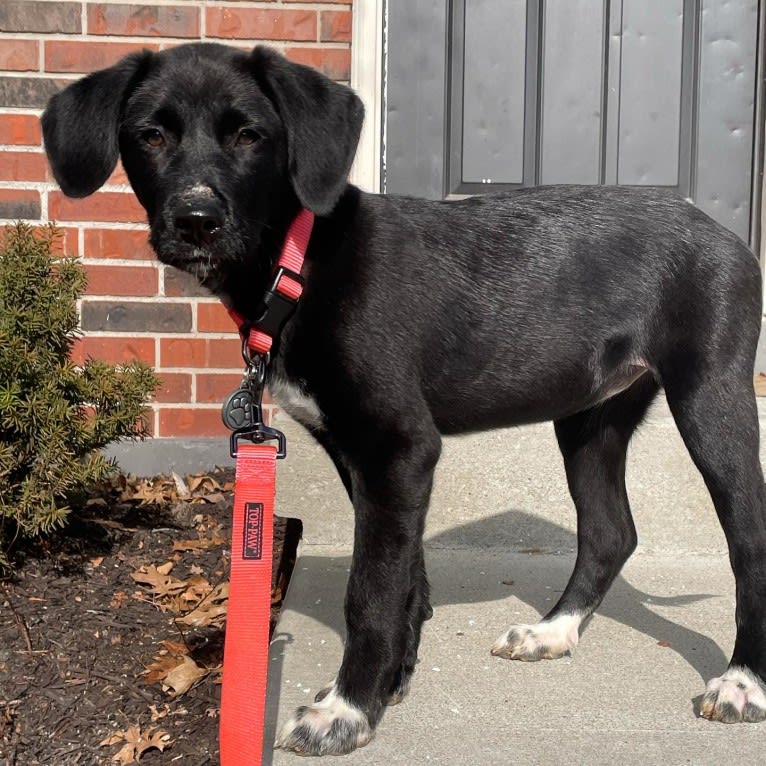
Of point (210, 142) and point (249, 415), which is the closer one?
point (249, 415)

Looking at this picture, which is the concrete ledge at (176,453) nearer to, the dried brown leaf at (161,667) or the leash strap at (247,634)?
the dried brown leaf at (161,667)

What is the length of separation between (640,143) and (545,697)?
3120 millimetres

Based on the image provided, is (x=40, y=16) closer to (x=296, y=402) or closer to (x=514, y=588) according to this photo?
(x=296, y=402)

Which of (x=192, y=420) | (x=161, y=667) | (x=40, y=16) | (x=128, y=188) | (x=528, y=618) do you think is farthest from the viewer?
(x=192, y=420)

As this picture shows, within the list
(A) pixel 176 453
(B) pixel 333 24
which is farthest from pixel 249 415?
(B) pixel 333 24

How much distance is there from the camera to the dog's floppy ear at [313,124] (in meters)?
2.59

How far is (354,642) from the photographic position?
2.62 metres

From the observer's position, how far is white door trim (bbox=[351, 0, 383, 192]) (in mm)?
4594

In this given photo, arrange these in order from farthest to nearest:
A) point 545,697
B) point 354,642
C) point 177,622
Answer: point 177,622
point 545,697
point 354,642

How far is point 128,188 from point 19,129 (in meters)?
0.52

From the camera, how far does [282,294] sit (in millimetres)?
2574

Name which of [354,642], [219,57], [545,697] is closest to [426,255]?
[219,57]

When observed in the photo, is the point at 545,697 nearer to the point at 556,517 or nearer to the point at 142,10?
the point at 556,517

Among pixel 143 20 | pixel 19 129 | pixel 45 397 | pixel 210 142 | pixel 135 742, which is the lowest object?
pixel 135 742
